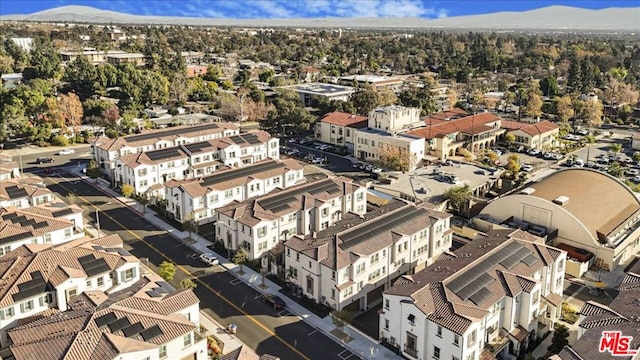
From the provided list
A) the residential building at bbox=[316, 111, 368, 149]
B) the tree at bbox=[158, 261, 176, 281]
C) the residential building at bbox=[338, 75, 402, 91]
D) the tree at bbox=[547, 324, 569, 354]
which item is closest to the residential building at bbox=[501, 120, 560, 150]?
the residential building at bbox=[316, 111, 368, 149]

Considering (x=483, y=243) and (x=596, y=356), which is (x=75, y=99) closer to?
(x=483, y=243)

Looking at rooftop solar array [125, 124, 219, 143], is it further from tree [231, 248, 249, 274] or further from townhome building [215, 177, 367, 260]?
tree [231, 248, 249, 274]

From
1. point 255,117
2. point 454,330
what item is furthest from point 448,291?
Answer: point 255,117

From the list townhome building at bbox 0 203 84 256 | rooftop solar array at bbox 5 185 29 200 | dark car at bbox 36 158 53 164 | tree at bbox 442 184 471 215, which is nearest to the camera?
townhome building at bbox 0 203 84 256

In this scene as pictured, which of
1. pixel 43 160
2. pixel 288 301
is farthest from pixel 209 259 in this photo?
pixel 43 160

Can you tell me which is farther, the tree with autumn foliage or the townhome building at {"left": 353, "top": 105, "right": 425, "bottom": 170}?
the tree with autumn foliage

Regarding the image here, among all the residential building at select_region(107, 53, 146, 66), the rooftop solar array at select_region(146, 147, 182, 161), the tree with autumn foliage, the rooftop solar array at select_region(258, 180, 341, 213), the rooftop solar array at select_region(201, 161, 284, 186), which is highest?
the residential building at select_region(107, 53, 146, 66)

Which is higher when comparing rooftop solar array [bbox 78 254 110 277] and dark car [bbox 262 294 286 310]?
rooftop solar array [bbox 78 254 110 277]

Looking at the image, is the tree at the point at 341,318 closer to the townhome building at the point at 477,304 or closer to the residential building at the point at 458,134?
the townhome building at the point at 477,304
